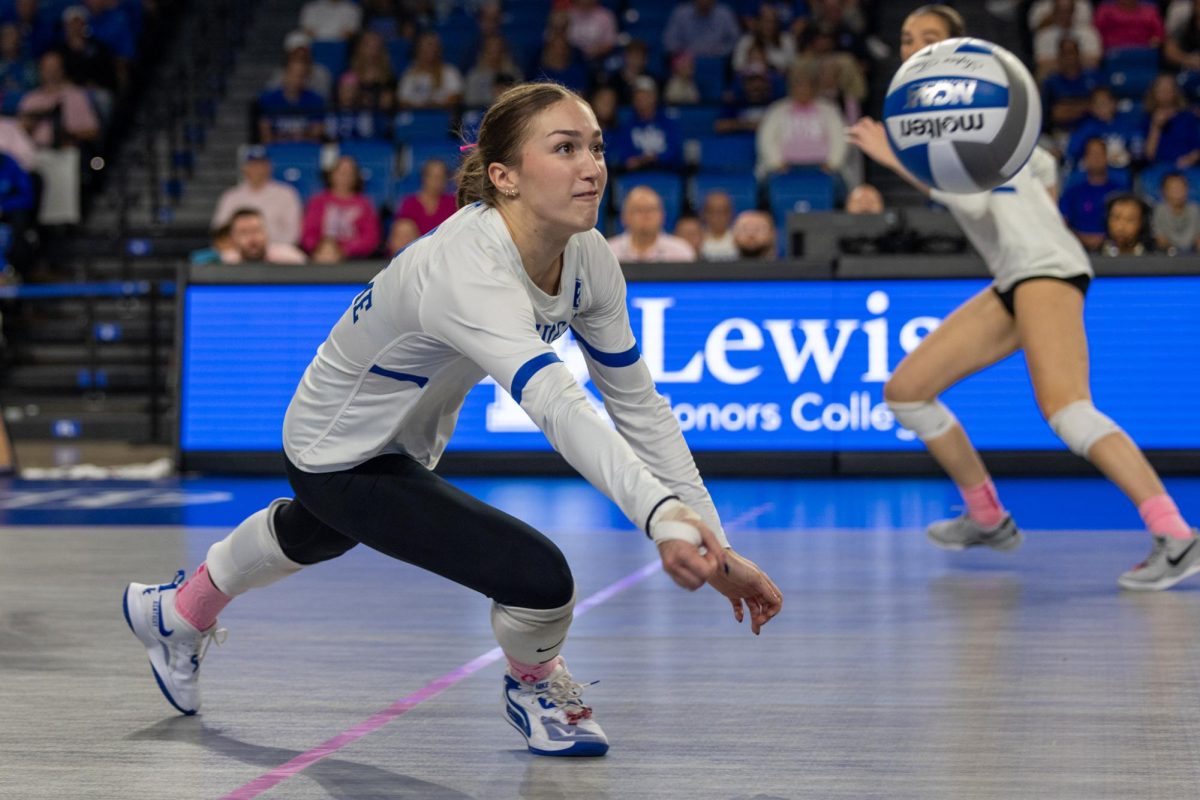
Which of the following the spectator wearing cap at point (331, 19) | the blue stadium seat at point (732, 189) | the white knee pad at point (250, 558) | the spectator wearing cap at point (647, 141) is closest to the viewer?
the white knee pad at point (250, 558)

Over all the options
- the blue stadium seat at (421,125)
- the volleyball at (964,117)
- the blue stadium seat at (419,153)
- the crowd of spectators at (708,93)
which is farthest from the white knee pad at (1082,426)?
the blue stadium seat at (421,125)

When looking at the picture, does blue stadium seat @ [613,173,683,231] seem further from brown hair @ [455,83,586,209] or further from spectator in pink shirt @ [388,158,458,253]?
brown hair @ [455,83,586,209]

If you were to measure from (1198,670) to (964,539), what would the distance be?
7.79 feet

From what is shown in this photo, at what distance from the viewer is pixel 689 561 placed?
3.04 m

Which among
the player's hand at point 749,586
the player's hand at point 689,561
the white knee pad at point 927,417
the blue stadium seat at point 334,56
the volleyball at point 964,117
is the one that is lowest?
the white knee pad at point 927,417

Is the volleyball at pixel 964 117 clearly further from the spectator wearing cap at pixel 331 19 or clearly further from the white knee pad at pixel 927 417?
the spectator wearing cap at pixel 331 19

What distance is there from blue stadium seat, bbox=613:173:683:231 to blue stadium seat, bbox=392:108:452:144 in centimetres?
229

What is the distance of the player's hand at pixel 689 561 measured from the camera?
3037 mm

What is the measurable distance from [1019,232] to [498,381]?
3618 millimetres

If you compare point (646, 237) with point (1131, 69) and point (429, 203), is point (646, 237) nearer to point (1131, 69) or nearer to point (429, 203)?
point (429, 203)

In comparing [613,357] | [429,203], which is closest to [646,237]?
[429,203]

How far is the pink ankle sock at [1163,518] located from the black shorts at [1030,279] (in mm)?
856

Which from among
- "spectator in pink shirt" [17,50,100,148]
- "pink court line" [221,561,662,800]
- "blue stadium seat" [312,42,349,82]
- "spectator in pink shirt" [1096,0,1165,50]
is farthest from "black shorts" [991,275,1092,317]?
"blue stadium seat" [312,42,349,82]

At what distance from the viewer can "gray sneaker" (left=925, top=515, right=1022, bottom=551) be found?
696 centimetres
